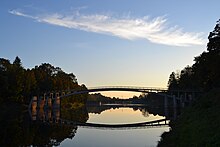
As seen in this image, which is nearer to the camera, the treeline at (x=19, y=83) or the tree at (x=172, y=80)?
the treeline at (x=19, y=83)

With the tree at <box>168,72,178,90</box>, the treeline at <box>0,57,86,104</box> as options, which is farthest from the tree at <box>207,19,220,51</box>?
the tree at <box>168,72,178,90</box>

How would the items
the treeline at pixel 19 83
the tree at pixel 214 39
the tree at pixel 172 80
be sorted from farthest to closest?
1. the tree at pixel 172 80
2. the treeline at pixel 19 83
3. the tree at pixel 214 39

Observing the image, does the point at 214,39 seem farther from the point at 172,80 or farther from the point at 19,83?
the point at 172,80

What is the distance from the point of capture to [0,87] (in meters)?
72.6

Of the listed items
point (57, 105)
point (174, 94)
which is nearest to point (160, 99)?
point (174, 94)

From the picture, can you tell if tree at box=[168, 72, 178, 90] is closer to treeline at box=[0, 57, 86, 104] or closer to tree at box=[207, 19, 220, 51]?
treeline at box=[0, 57, 86, 104]

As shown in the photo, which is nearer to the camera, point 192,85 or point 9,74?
point 9,74

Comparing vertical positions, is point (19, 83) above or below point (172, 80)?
below

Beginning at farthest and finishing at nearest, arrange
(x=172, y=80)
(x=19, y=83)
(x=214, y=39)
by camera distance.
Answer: (x=172, y=80) → (x=19, y=83) → (x=214, y=39)

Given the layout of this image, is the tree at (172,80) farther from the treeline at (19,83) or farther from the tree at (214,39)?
the tree at (214,39)

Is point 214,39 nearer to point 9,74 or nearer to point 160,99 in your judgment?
point 9,74

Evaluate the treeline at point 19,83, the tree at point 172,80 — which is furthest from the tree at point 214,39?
the tree at point 172,80

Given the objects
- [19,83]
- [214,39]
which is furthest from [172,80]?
[214,39]

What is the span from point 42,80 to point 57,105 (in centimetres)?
905
